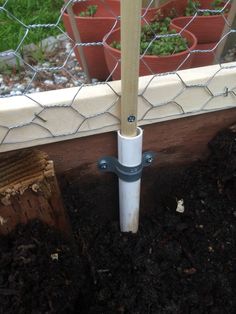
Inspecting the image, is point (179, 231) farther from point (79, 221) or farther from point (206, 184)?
point (79, 221)

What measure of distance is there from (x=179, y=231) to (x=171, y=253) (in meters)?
0.06

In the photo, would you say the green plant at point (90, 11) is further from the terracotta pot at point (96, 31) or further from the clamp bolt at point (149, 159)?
the clamp bolt at point (149, 159)

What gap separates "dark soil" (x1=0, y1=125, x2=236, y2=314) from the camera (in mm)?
683

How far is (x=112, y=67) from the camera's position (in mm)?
1004

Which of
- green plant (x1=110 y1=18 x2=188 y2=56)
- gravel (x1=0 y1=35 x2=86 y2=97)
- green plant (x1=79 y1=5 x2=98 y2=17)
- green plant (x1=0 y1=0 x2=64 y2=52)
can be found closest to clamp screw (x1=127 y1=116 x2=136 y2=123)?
green plant (x1=110 y1=18 x2=188 y2=56)

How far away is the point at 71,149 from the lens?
796 mm

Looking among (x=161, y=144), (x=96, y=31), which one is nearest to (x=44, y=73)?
(x=96, y=31)

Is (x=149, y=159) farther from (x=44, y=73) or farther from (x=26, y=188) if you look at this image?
(x=44, y=73)

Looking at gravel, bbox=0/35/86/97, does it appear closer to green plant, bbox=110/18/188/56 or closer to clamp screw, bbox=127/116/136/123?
green plant, bbox=110/18/188/56

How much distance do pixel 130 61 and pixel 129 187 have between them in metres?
0.28

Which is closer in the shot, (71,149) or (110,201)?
(71,149)

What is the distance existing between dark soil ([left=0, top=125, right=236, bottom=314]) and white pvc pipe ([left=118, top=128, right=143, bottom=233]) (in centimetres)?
4

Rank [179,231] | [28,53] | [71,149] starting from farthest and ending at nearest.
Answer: [28,53]
[179,231]
[71,149]

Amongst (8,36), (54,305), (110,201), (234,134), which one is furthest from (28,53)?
(54,305)
